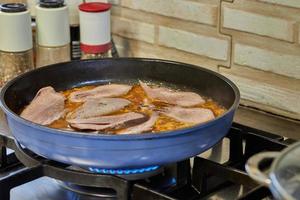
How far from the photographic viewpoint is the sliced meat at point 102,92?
1049 millimetres

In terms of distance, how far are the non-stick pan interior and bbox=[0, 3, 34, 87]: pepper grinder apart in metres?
→ 0.15

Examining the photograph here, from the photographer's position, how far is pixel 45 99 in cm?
100

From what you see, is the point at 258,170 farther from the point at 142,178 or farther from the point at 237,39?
the point at 237,39

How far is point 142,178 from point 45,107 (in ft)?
0.70

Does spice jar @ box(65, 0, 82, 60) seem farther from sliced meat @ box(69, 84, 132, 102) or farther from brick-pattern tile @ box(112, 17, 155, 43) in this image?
sliced meat @ box(69, 84, 132, 102)

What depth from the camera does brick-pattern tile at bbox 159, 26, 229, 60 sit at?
117 cm

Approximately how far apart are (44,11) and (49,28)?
0.04 metres

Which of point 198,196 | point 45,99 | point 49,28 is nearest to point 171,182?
point 198,196

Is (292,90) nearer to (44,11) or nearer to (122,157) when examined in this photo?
(122,157)

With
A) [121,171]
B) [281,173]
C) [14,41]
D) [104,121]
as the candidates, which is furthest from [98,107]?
[281,173]

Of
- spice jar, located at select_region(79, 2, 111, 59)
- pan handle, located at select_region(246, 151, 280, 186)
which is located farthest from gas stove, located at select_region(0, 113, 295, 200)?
spice jar, located at select_region(79, 2, 111, 59)

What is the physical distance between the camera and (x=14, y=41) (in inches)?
46.4

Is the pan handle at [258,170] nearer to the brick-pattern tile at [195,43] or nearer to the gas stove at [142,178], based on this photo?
the gas stove at [142,178]

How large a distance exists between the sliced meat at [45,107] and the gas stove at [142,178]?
0.18 ft
